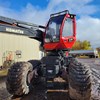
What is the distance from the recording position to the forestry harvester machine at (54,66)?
644cm

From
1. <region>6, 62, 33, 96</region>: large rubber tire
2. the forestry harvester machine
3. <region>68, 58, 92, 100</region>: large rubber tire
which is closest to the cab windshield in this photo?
the forestry harvester machine

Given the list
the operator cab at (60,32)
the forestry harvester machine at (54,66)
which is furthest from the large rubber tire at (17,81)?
the operator cab at (60,32)

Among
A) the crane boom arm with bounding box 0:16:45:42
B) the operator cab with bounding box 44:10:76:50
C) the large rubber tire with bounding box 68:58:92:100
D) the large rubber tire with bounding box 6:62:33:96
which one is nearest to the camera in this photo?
the large rubber tire with bounding box 68:58:92:100

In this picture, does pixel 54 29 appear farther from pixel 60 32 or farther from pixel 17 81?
pixel 17 81

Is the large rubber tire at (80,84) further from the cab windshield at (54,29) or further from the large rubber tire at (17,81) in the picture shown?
the cab windshield at (54,29)

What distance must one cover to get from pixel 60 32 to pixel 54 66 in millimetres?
1333

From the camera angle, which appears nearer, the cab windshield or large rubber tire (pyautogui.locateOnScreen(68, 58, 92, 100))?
large rubber tire (pyautogui.locateOnScreen(68, 58, 92, 100))

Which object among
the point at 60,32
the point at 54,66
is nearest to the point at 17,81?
the point at 54,66

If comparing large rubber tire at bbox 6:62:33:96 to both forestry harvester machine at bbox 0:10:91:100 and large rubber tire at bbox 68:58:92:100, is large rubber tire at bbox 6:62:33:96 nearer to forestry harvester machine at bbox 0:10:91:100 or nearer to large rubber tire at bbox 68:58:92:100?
forestry harvester machine at bbox 0:10:91:100

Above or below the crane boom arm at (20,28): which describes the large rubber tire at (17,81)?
below

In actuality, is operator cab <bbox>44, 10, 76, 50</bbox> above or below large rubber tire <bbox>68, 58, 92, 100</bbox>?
above

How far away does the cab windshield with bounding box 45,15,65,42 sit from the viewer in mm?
8643

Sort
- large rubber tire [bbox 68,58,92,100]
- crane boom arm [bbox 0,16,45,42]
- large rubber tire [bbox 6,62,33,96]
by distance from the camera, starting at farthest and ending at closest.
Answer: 1. large rubber tire [bbox 6,62,33,96]
2. crane boom arm [bbox 0,16,45,42]
3. large rubber tire [bbox 68,58,92,100]

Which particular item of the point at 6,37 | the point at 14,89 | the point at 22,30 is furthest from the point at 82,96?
the point at 6,37
